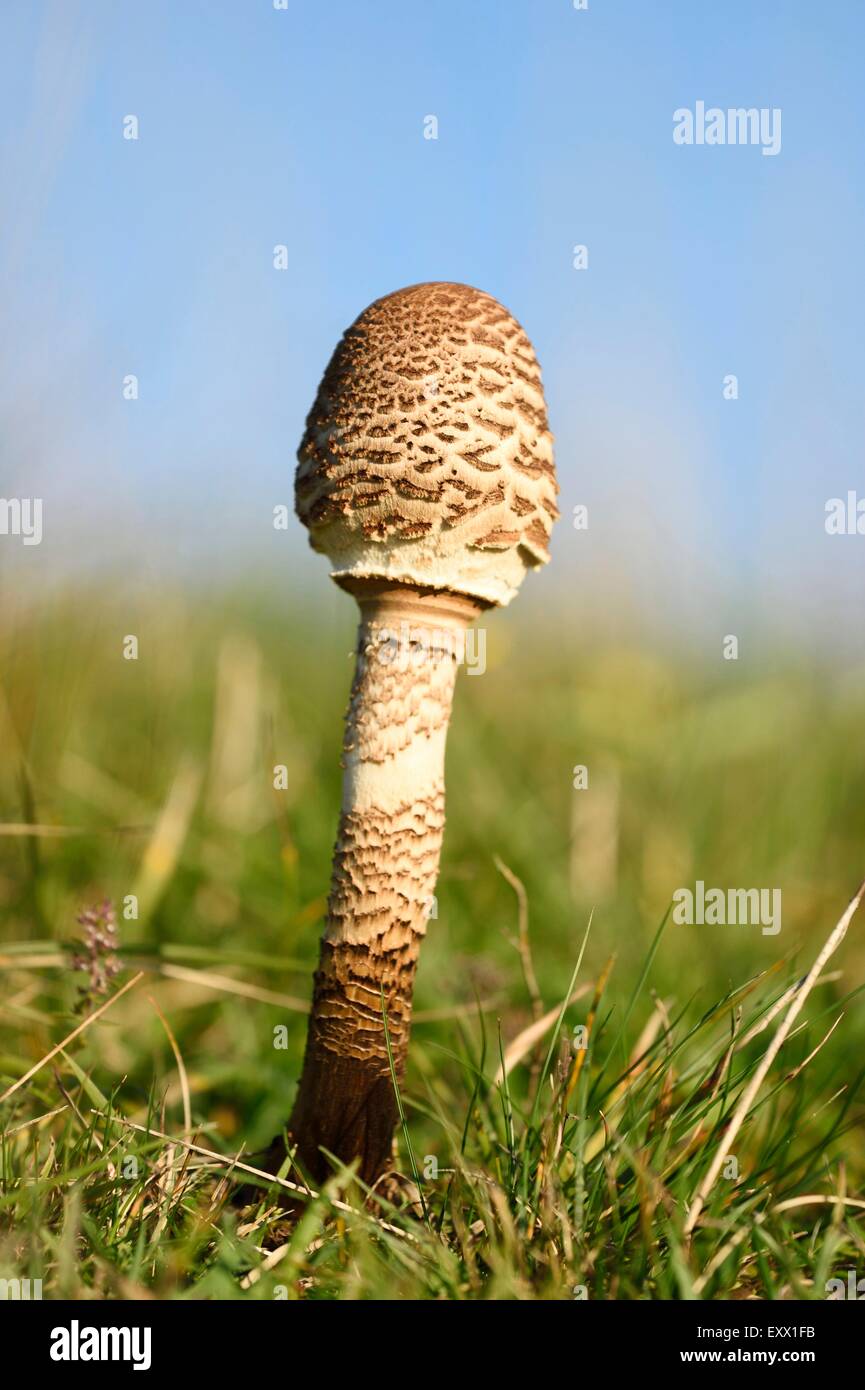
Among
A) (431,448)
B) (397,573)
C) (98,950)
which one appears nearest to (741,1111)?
(397,573)

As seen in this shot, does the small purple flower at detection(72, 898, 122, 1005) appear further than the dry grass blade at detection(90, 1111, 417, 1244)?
Yes

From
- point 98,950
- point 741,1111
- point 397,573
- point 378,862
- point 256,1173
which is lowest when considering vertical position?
point 256,1173

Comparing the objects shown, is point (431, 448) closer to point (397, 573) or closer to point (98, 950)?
point (397, 573)

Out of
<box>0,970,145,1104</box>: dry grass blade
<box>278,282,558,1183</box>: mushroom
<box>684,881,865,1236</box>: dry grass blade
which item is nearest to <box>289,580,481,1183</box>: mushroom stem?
<box>278,282,558,1183</box>: mushroom

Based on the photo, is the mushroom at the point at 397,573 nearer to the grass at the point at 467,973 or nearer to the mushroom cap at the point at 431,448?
the mushroom cap at the point at 431,448

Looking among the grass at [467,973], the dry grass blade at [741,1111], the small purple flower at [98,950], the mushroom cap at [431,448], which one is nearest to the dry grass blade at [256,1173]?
the grass at [467,973]

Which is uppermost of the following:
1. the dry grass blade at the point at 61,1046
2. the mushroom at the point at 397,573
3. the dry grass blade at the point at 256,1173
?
the mushroom at the point at 397,573

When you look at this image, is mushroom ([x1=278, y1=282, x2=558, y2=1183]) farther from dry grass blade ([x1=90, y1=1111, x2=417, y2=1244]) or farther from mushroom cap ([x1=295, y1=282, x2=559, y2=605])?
dry grass blade ([x1=90, y1=1111, x2=417, y2=1244])

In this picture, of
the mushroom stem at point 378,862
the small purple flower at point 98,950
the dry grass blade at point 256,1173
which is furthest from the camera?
the small purple flower at point 98,950
